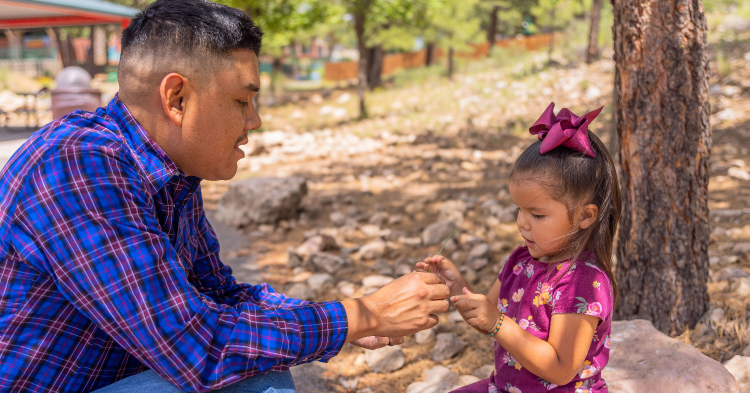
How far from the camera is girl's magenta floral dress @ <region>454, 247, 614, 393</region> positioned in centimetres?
183

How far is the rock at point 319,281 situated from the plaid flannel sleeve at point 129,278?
2.63m

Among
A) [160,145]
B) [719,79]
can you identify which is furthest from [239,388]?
[719,79]

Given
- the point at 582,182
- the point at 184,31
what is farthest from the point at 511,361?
the point at 184,31

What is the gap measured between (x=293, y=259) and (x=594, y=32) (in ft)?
32.5

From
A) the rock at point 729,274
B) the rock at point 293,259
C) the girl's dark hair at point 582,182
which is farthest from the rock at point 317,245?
the girl's dark hair at point 582,182

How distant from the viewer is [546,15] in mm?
17922

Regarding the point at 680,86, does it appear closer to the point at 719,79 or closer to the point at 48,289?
the point at 48,289

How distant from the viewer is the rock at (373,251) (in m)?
4.80

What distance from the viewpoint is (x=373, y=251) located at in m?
4.82

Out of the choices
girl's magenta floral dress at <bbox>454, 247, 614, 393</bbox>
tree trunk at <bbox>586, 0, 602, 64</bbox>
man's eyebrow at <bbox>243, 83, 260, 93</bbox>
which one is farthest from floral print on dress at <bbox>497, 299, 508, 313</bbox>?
tree trunk at <bbox>586, 0, 602, 64</bbox>

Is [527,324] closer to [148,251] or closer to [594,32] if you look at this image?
[148,251]

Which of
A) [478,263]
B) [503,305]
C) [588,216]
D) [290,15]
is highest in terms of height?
[290,15]

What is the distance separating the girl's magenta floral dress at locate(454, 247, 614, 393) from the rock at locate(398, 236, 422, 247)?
9.43 feet

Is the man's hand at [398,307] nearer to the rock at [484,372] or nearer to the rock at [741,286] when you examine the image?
the rock at [484,372]
